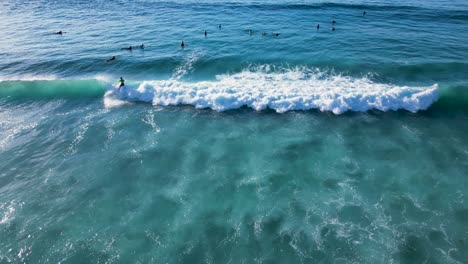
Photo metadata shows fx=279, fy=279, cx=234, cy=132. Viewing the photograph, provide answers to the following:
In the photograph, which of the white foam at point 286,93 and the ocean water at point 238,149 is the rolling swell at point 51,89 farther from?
the white foam at point 286,93

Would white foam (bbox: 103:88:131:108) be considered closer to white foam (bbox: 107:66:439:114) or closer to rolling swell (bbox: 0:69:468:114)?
rolling swell (bbox: 0:69:468:114)

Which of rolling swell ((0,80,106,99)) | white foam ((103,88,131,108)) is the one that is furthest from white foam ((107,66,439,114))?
rolling swell ((0,80,106,99))

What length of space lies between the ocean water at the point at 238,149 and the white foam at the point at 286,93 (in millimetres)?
180

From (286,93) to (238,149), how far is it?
8659 millimetres

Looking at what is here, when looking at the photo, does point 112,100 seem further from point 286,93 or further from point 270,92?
point 286,93

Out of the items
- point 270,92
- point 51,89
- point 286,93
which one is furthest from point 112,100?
point 286,93

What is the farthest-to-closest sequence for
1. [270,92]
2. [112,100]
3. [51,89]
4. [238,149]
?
[51,89] < [112,100] < [270,92] < [238,149]

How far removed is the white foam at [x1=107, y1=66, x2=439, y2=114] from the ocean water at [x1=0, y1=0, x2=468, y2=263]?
180 mm

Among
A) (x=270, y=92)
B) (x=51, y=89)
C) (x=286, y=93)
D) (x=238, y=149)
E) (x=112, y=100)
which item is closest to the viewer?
(x=238, y=149)

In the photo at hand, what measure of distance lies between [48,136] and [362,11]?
54.3 m

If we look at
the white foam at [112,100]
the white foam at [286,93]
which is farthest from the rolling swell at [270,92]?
the white foam at [112,100]

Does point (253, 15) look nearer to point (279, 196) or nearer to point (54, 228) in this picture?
point (279, 196)

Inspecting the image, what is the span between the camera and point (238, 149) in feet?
69.9

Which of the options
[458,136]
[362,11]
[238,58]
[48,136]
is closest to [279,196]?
[458,136]
